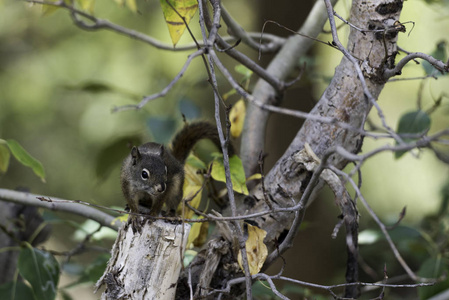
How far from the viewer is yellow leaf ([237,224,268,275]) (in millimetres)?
1487

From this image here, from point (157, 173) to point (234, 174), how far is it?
0.95 feet

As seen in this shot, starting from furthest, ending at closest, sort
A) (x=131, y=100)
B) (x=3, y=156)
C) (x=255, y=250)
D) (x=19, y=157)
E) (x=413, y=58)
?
(x=131, y=100) → (x=3, y=156) → (x=19, y=157) → (x=255, y=250) → (x=413, y=58)

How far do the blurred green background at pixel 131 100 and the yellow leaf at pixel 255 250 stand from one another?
1.32m

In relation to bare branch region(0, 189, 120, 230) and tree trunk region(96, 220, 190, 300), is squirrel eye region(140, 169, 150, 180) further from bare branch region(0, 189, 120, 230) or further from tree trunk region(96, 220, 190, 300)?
tree trunk region(96, 220, 190, 300)

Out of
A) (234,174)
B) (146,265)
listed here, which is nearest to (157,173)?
(234,174)

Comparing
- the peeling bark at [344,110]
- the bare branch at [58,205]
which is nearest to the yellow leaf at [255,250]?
the peeling bark at [344,110]

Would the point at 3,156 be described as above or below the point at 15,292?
above

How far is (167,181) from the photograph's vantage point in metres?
1.79

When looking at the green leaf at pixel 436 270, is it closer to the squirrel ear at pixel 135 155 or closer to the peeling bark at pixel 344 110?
the peeling bark at pixel 344 110

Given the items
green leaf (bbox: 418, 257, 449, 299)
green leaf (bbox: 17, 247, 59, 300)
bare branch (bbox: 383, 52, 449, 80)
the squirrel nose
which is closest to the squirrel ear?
the squirrel nose

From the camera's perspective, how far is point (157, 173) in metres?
1.78

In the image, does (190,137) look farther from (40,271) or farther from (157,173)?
(40,271)

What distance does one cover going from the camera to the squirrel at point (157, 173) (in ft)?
5.84

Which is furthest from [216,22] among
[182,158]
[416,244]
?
[416,244]
